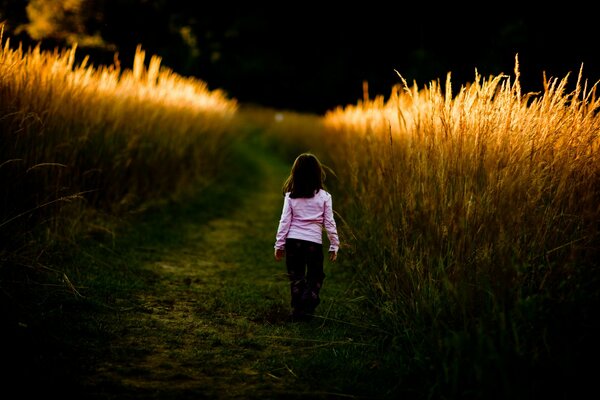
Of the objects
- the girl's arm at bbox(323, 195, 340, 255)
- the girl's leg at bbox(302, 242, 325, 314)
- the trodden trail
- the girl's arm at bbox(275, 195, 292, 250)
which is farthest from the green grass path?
the girl's arm at bbox(275, 195, 292, 250)

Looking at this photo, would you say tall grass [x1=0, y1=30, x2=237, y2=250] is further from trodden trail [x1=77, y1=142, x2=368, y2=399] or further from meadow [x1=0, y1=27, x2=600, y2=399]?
trodden trail [x1=77, y1=142, x2=368, y2=399]

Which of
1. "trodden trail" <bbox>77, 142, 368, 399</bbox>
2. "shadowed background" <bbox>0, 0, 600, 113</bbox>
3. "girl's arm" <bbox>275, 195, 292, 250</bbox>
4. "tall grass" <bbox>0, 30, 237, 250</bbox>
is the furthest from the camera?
"shadowed background" <bbox>0, 0, 600, 113</bbox>

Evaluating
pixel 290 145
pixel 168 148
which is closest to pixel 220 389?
pixel 168 148

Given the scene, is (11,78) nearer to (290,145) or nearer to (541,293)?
(541,293)

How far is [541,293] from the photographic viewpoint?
115 inches

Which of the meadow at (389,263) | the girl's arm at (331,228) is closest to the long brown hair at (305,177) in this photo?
the girl's arm at (331,228)

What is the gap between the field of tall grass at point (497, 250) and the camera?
2.59 metres

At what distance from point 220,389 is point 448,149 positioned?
2079 millimetres


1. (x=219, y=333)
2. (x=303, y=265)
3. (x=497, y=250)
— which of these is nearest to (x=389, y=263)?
(x=303, y=265)

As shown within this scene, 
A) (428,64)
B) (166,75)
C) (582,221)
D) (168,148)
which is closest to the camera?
(582,221)

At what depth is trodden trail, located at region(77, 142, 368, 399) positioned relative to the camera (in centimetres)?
288

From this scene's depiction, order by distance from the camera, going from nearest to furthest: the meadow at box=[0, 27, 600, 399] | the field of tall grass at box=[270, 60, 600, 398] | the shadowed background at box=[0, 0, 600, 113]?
1. the field of tall grass at box=[270, 60, 600, 398]
2. the meadow at box=[0, 27, 600, 399]
3. the shadowed background at box=[0, 0, 600, 113]

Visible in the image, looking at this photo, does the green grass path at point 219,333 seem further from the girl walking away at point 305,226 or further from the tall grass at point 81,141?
the tall grass at point 81,141

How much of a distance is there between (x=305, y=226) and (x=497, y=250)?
5.41ft
